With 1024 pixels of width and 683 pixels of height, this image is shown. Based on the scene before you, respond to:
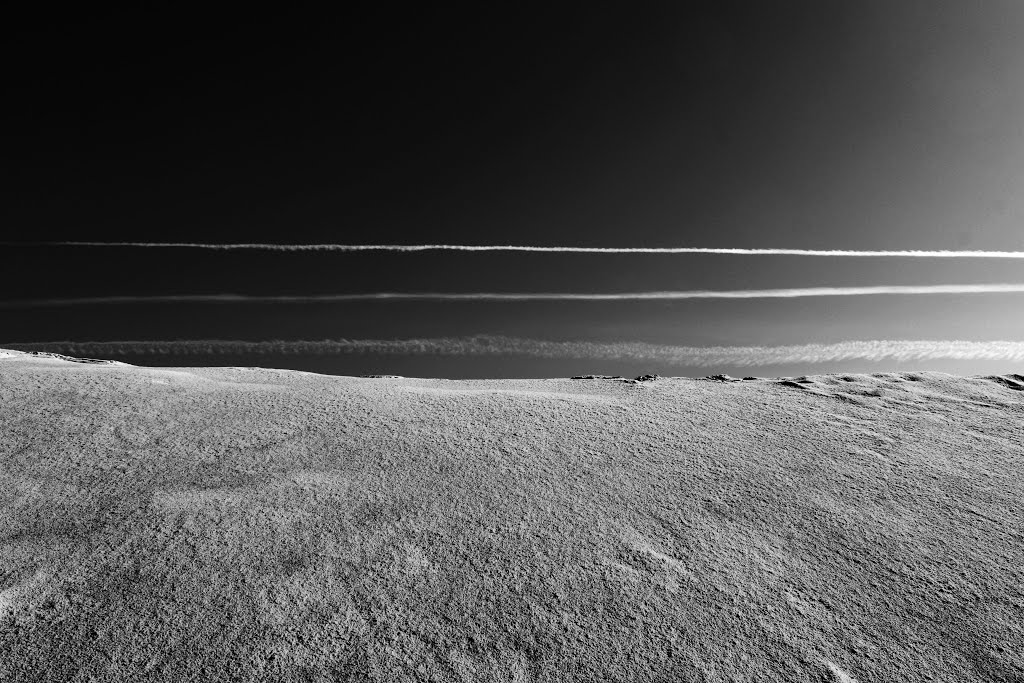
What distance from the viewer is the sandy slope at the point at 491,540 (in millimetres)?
1579

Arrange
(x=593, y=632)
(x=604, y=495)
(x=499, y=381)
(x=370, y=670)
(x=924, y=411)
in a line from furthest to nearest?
(x=499, y=381) < (x=924, y=411) < (x=604, y=495) < (x=593, y=632) < (x=370, y=670)

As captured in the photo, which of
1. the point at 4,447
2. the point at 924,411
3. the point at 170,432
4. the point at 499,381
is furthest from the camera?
the point at 499,381

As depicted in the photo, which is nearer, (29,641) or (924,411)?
(29,641)

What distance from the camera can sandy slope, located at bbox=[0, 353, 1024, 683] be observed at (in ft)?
5.18

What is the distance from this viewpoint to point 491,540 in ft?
6.77

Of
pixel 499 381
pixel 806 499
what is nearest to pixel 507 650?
pixel 806 499

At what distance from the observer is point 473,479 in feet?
8.24

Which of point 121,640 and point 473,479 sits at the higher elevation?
point 473,479

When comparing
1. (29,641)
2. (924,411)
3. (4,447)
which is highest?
(924,411)

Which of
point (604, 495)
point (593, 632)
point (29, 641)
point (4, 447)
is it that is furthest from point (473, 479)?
point (4, 447)

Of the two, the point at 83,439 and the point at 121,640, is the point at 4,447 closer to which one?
the point at 83,439

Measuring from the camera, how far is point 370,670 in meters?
1.50

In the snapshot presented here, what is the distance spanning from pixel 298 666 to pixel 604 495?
1278mm

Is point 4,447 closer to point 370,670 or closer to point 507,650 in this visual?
point 370,670
